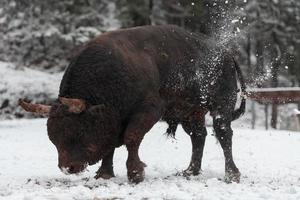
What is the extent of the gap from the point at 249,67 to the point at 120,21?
7786mm

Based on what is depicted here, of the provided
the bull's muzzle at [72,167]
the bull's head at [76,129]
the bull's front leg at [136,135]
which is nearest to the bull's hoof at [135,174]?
the bull's front leg at [136,135]

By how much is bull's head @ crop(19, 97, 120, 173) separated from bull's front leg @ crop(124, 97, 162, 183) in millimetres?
302

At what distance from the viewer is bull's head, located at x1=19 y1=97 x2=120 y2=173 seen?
6.87 metres

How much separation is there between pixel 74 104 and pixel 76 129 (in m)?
0.33

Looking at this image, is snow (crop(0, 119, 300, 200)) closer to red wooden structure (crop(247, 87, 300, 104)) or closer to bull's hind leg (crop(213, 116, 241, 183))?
bull's hind leg (crop(213, 116, 241, 183))

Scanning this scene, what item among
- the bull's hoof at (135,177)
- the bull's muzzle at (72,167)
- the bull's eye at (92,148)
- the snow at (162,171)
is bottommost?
the snow at (162,171)

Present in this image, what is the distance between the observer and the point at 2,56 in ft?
79.4

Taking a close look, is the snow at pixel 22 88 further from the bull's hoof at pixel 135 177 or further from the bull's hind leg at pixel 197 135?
the bull's hoof at pixel 135 177

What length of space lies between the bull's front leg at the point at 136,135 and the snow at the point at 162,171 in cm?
A: 18

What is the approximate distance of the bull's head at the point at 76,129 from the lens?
6.87 metres

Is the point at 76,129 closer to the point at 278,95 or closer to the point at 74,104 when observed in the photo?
the point at 74,104

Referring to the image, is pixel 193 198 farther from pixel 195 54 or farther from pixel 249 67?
pixel 249 67

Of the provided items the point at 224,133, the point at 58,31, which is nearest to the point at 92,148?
the point at 224,133

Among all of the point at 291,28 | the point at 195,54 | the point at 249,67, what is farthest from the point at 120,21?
the point at 195,54
